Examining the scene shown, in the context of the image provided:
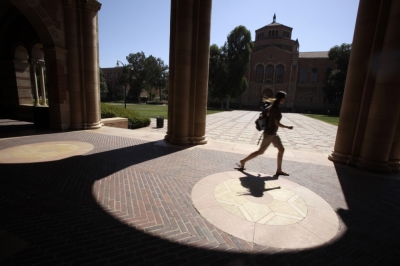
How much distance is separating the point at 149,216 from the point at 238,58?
142 feet

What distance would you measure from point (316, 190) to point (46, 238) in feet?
16.8

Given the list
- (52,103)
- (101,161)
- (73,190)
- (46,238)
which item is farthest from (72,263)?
(52,103)

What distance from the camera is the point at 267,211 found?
133 inches

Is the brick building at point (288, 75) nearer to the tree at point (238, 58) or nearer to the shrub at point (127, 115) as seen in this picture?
the tree at point (238, 58)

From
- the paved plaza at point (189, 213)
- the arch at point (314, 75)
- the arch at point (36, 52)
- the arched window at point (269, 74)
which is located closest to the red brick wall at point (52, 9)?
the arch at point (36, 52)

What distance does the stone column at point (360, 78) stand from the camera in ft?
18.9

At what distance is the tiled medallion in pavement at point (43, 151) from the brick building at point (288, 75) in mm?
52812

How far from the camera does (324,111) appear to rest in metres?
51.3

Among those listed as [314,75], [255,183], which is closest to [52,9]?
[255,183]

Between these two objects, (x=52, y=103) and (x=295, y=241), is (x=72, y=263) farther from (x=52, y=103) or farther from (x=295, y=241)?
(x=52, y=103)

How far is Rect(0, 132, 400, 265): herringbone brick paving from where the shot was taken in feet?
7.84

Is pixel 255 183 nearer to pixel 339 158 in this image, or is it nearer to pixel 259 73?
pixel 339 158

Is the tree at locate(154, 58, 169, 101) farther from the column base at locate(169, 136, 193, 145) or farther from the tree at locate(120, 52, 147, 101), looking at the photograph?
the column base at locate(169, 136, 193, 145)

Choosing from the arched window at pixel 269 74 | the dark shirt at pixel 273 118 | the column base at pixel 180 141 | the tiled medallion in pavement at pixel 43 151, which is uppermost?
the arched window at pixel 269 74
